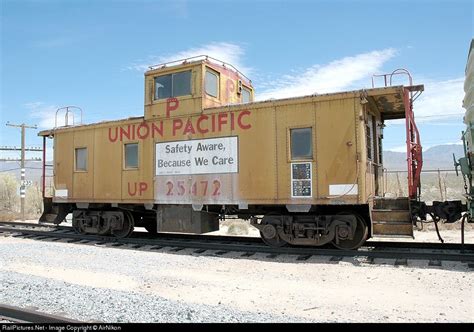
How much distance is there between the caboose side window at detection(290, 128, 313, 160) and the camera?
372 inches

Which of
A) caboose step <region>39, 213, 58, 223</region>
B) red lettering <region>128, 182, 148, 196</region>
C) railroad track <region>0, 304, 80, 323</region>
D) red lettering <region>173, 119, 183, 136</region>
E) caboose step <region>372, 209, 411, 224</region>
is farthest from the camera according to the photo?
caboose step <region>39, 213, 58, 223</region>

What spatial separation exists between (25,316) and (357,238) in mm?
6916

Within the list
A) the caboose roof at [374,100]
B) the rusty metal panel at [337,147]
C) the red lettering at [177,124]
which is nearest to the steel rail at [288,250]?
the rusty metal panel at [337,147]

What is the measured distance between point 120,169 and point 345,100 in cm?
658

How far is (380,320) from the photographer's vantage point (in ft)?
15.8

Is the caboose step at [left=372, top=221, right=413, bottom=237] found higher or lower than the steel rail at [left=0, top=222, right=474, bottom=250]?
higher

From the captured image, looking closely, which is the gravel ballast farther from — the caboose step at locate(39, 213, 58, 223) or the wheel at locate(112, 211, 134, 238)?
the caboose step at locate(39, 213, 58, 223)

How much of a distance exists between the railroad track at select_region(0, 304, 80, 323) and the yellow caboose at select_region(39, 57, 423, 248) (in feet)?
19.1

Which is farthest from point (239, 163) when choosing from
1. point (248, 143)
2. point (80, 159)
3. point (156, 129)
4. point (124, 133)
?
point (80, 159)

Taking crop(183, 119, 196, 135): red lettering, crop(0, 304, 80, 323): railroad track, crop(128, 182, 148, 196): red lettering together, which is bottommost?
crop(0, 304, 80, 323): railroad track

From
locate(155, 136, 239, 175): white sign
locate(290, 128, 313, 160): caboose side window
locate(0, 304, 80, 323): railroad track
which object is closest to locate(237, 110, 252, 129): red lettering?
locate(155, 136, 239, 175): white sign

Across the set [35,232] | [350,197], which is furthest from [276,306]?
[35,232]

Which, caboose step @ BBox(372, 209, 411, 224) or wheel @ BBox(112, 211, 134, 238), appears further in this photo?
wheel @ BBox(112, 211, 134, 238)

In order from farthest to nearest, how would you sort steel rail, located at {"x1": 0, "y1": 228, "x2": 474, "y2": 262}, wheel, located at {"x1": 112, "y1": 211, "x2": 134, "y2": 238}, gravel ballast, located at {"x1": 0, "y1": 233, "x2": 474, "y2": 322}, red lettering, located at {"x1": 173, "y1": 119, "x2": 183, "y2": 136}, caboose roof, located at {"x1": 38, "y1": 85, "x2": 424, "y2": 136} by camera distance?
1. wheel, located at {"x1": 112, "y1": 211, "x2": 134, "y2": 238}
2. red lettering, located at {"x1": 173, "y1": 119, "x2": 183, "y2": 136}
3. caboose roof, located at {"x1": 38, "y1": 85, "x2": 424, "y2": 136}
4. steel rail, located at {"x1": 0, "y1": 228, "x2": 474, "y2": 262}
5. gravel ballast, located at {"x1": 0, "y1": 233, "x2": 474, "y2": 322}
